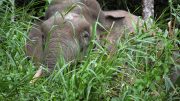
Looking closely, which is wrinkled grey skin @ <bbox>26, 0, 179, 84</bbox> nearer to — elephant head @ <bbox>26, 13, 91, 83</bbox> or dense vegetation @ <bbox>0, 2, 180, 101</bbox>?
elephant head @ <bbox>26, 13, 91, 83</bbox>

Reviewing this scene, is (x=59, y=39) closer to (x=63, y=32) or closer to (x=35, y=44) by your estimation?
(x=63, y=32)

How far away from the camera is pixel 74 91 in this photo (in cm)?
500

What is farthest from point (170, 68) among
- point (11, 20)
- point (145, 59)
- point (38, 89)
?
point (11, 20)

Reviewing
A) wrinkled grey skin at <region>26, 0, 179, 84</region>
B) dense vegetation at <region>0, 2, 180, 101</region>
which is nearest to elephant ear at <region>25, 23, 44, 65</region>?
wrinkled grey skin at <region>26, 0, 179, 84</region>

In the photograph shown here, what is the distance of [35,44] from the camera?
663 cm

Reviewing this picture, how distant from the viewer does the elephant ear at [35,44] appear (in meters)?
6.21

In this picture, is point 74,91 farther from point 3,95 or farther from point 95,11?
point 95,11

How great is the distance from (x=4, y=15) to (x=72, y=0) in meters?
1.13

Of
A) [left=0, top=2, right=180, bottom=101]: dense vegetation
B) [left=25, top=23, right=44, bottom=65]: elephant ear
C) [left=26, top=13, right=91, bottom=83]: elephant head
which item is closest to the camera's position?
[left=0, top=2, right=180, bottom=101]: dense vegetation

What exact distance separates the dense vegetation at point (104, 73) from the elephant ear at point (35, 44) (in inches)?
12.7

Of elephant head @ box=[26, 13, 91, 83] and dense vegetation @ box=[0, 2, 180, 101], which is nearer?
dense vegetation @ box=[0, 2, 180, 101]

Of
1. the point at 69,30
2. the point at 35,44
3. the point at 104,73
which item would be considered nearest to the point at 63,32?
the point at 69,30

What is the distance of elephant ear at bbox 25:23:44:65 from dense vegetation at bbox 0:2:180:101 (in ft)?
1.06

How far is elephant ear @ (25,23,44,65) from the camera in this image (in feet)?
20.4
